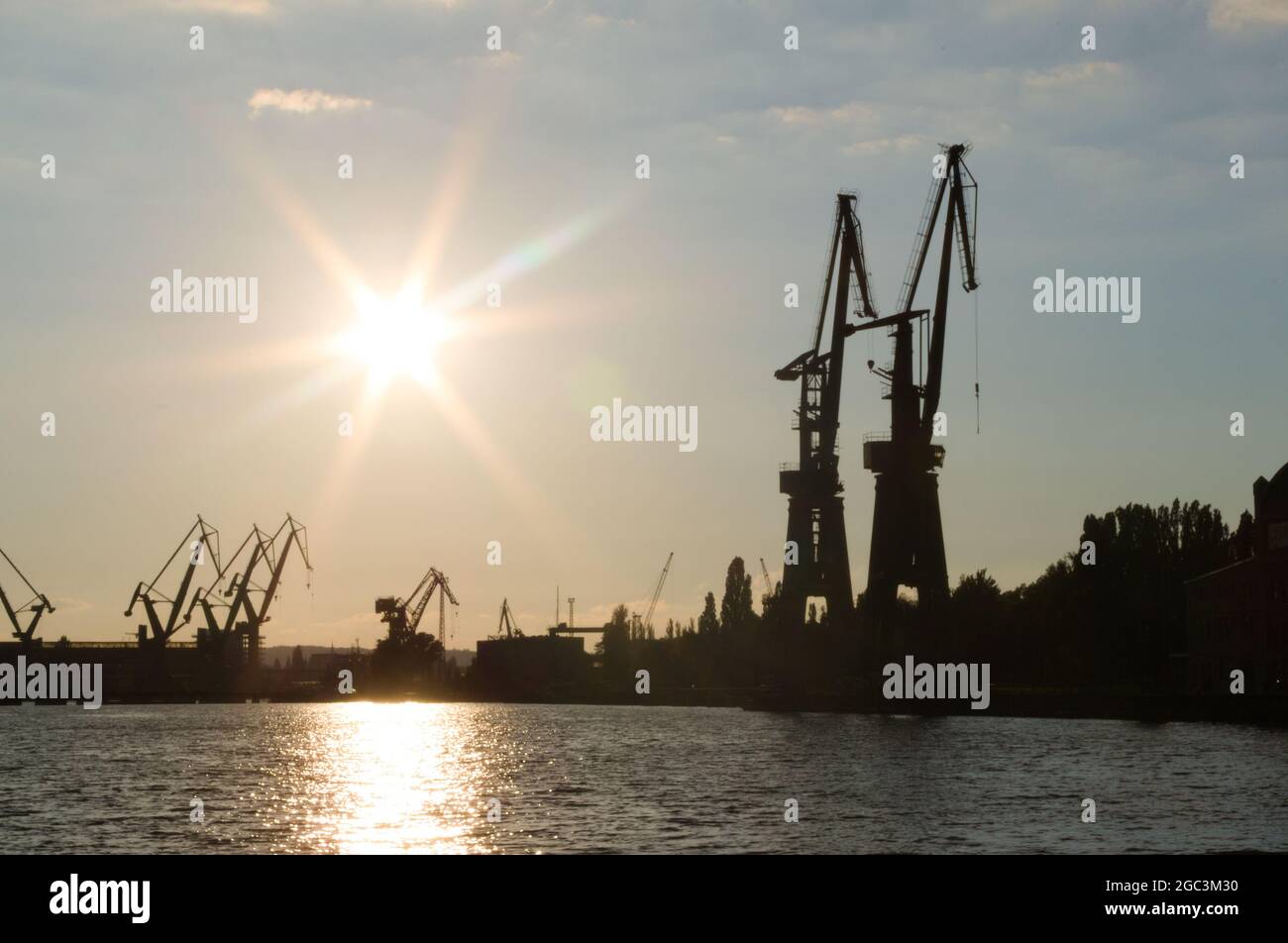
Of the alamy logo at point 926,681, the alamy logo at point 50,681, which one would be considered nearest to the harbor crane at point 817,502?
the alamy logo at point 926,681

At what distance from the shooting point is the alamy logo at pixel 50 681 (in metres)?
156

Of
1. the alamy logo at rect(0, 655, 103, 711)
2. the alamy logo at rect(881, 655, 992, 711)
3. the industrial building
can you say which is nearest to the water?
the industrial building

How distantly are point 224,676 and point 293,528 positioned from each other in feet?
67.9

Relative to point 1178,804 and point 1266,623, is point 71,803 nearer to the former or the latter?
point 1178,804

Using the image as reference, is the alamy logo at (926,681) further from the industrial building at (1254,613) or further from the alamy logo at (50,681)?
the alamy logo at (50,681)

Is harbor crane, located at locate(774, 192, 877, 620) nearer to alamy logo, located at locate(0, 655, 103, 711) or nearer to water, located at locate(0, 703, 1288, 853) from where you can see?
water, located at locate(0, 703, 1288, 853)

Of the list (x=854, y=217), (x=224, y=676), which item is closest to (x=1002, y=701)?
(x=854, y=217)

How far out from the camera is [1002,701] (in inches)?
3201

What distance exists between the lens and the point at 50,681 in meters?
162
